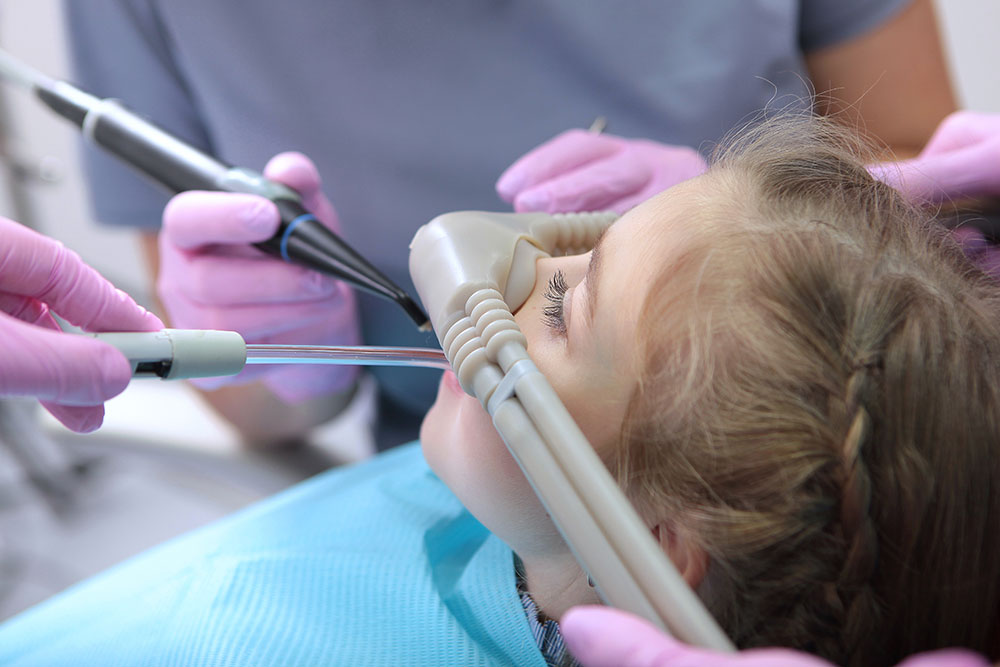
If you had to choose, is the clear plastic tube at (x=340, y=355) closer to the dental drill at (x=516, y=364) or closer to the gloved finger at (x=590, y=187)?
the dental drill at (x=516, y=364)

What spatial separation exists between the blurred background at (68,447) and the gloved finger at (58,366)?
869 millimetres

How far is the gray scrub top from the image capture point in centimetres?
100

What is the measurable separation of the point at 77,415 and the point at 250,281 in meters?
0.30

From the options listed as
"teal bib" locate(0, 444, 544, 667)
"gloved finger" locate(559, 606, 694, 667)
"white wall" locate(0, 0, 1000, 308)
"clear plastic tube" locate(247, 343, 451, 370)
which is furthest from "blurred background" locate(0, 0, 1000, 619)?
"gloved finger" locate(559, 606, 694, 667)

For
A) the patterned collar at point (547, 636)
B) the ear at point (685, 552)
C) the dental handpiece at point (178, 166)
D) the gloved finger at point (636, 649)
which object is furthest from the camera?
the dental handpiece at point (178, 166)

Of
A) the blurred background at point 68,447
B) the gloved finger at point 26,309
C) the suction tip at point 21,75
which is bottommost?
the blurred background at point 68,447

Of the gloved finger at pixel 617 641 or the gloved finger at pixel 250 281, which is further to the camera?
the gloved finger at pixel 250 281

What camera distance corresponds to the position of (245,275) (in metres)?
0.83

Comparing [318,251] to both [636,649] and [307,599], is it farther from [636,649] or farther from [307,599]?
[636,649]

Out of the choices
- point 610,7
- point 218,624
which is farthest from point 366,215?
point 218,624

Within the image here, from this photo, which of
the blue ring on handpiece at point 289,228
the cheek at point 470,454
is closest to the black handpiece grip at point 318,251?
the blue ring on handpiece at point 289,228

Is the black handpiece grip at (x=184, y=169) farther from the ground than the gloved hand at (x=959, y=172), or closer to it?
farther from the ground

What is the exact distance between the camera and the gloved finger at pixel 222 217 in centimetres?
76

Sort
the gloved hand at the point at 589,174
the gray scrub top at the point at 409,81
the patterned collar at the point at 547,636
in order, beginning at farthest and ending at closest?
the gray scrub top at the point at 409,81 < the gloved hand at the point at 589,174 < the patterned collar at the point at 547,636
